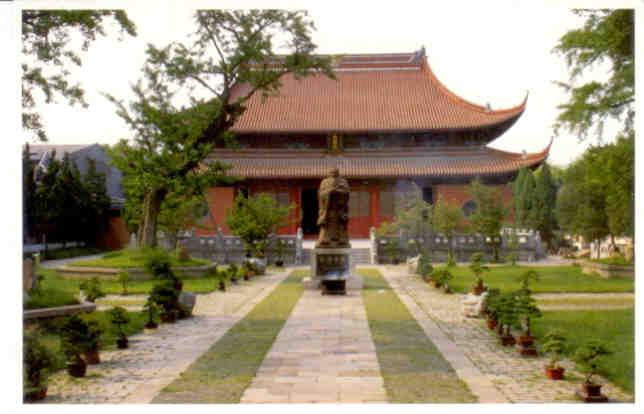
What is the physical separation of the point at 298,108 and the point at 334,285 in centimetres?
1395

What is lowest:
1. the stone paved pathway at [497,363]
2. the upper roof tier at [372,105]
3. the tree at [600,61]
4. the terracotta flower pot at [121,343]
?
the stone paved pathway at [497,363]

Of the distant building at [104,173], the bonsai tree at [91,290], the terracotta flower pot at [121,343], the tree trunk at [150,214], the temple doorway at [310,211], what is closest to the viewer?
the terracotta flower pot at [121,343]

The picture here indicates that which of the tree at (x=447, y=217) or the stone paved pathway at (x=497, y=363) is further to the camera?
the tree at (x=447, y=217)

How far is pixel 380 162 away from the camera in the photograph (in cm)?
2403

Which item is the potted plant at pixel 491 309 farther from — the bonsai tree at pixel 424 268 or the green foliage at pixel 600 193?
the bonsai tree at pixel 424 268

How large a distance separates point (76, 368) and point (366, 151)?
19.3 metres

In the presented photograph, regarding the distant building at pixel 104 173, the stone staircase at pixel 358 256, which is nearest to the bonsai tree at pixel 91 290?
the distant building at pixel 104 173

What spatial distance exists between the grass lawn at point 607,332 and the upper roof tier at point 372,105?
1521 centimetres

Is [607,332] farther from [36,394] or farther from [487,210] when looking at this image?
[487,210]

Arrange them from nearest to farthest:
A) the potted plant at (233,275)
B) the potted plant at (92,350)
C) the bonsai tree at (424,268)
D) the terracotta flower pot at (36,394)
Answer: the terracotta flower pot at (36,394) → the potted plant at (92,350) → the potted plant at (233,275) → the bonsai tree at (424,268)

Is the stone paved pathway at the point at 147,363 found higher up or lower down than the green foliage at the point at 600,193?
lower down

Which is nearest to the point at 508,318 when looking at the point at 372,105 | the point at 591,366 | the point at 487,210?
the point at 591,366

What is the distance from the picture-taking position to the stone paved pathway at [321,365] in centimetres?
530
